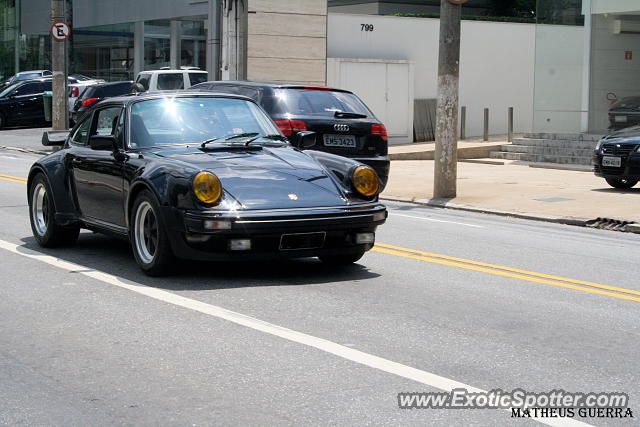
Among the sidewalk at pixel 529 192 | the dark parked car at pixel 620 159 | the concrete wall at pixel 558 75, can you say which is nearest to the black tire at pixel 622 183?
the dark parked car at pixel 620 159

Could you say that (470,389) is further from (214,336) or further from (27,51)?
(27,51)

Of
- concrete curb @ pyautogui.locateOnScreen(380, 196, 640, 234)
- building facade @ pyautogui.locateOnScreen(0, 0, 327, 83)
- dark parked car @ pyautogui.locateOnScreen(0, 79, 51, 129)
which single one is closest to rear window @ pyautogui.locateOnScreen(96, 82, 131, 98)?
building facade @ pyautogui.locateOnScreen(0, 0, 327, 83)

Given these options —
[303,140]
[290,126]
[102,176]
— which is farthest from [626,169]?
[102,176]

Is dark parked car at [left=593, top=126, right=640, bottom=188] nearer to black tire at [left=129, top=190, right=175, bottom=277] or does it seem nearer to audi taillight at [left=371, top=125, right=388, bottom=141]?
audi taillight at [left=371, top=125, right=388, bottom=141]

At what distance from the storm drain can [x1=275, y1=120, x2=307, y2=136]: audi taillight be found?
3.90 metres

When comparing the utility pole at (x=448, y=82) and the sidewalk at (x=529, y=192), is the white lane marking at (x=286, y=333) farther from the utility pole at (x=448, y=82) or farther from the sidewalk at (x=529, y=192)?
the utility pole at (x=448, y=82)

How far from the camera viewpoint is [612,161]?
17281 mm

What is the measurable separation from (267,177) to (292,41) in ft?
67.1

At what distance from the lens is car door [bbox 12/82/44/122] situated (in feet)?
119

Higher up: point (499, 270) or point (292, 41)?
point (292, 41)

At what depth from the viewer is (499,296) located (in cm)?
801

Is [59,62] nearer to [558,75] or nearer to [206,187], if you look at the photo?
[558,75]

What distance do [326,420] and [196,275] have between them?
3.79 m

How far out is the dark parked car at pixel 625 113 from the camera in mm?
23625
